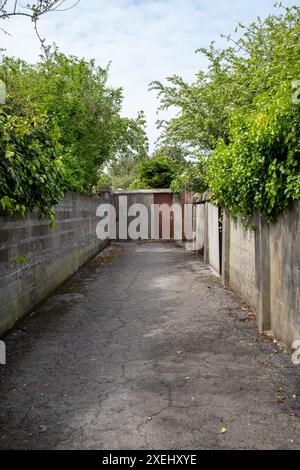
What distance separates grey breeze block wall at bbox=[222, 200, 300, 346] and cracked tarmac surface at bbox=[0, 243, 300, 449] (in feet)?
0.96

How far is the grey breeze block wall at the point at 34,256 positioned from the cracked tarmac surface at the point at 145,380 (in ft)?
1.06

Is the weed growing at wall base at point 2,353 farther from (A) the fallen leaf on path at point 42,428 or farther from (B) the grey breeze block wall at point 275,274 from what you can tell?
(B) the grey breeze block wall at point 275,274

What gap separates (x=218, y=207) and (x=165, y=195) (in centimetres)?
1289

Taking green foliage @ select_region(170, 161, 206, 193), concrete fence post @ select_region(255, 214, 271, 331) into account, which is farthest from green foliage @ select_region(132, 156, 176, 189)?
concrete fence post @ select_region(255, 214, 271, 331)

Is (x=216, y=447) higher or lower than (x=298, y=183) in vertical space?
lower

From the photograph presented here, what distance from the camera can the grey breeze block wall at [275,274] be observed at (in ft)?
14.6

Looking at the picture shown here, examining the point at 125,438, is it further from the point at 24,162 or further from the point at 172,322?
the point at 24,162

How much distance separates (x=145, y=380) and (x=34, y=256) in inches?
142

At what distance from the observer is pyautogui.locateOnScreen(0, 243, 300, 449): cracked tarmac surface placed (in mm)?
2910

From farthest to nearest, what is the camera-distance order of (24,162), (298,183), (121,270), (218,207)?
(121,270) < (218,207) < (24,162) < (298,183)

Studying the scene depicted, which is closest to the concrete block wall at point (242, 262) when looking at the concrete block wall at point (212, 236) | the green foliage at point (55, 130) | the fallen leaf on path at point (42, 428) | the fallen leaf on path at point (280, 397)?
the concrete block wall at point (212, 236)

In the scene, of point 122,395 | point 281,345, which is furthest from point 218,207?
point 122,395
